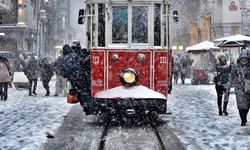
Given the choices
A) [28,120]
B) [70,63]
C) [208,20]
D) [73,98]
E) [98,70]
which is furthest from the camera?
[208,20]

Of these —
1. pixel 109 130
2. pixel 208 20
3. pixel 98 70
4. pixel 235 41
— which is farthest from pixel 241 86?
pixel 208 20

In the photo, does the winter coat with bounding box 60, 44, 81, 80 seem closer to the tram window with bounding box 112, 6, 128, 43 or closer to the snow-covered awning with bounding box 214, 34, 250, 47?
the tram window with bounding box 112, 6, 128, 43

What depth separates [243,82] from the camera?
10.6m

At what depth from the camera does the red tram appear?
35.1 ft

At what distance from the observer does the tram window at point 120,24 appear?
11.2 m

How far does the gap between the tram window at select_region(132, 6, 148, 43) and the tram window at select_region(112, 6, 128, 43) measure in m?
0.19

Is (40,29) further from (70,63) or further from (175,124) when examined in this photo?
(175,124)

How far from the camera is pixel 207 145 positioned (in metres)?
8.60

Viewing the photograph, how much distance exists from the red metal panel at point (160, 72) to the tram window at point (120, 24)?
35.9 inches

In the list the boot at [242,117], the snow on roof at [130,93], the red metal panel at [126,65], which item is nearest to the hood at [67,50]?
the red metal panel at [126,65]

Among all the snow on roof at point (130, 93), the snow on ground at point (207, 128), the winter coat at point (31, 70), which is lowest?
the snow on ground at point (207, 128)

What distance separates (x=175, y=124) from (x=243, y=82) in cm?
197

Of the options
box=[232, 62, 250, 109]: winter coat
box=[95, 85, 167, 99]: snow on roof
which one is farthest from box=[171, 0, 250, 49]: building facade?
box=[95, 85, 167, 99]: snow on roof

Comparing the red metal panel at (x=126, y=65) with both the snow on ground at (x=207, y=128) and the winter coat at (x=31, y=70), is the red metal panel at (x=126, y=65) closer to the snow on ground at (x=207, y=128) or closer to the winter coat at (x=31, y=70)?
the snow on ground at (x=207, y=128)
